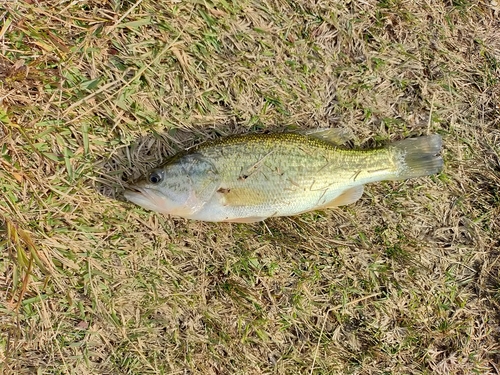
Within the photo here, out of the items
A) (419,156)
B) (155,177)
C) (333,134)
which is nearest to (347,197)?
(333,134)

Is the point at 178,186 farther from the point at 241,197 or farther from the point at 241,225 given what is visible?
the point at 241,225

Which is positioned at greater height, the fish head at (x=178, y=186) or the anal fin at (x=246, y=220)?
the fish head at (x=178, y=186)

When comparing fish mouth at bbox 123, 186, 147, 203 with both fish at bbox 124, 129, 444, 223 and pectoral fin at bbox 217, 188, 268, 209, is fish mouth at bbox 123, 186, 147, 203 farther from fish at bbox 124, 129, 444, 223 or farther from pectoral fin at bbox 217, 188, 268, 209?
pectoral fin at bbox 217, 188, 268, 209

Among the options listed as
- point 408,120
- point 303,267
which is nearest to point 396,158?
point 408,120

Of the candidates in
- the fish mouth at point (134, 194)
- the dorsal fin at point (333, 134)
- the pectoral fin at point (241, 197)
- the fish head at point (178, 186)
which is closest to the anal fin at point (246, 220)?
the pectoral fin at point (241, 197)

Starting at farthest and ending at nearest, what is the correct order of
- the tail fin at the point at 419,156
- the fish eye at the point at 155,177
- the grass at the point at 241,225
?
1. the tail fin at the point at 419,156
2. the grass at the point at 241,225
3. the fish eye at the point at 155,177

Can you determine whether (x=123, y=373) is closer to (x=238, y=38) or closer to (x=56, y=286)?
(x=56, y=286)

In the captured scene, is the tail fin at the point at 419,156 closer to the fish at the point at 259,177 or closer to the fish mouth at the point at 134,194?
the fish at the point at 259,177
